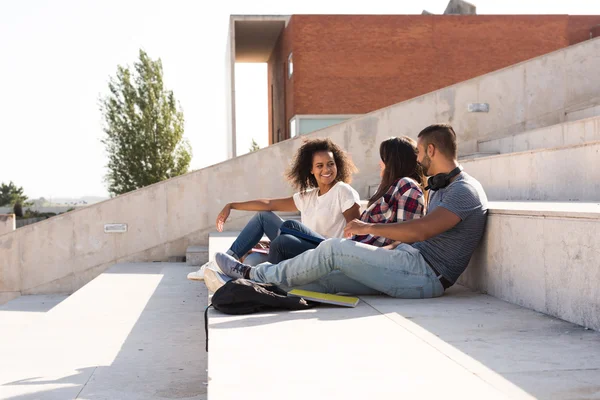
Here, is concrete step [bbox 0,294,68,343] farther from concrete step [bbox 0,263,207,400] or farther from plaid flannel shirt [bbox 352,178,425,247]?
plaid flannel shirt [bbox 352,178,425,247]

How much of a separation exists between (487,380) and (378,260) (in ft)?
6.28

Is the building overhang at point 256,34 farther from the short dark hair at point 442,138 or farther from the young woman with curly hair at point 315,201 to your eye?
the short dark hair at point 442,138

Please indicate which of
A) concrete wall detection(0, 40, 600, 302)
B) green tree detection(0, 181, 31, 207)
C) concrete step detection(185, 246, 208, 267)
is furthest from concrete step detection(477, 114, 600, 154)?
green tree detection(0, 181, 31, 207)

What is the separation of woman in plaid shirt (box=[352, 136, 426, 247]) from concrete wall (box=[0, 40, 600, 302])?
6441 mm

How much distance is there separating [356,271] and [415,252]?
0.44 meters

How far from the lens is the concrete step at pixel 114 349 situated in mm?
4625

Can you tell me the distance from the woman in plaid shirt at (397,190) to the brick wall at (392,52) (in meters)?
14.5

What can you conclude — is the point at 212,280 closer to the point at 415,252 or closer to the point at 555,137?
the point at 415,252

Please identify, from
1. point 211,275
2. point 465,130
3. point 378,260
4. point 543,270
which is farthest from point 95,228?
point 543,270

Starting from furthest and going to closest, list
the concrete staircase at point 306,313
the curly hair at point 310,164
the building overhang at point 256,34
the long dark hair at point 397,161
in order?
the building overhang at point 256,34
the curly hair at point 310,164
the long dark hair at point 397,161
the concrete staircase at point 306,313

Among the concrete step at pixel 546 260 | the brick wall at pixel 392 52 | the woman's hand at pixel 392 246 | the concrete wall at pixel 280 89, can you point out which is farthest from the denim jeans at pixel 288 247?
the concrete wall at pixel 280 89

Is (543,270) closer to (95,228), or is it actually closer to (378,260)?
(378,260)

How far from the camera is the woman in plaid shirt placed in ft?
17.3

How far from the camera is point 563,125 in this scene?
29.1 ft
